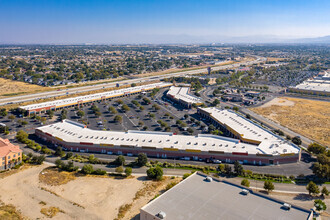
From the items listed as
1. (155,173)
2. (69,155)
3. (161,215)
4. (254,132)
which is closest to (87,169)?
(69,155)

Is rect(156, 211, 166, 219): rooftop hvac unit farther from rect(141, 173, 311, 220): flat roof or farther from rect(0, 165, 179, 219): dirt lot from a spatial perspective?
rect(0, 165, 179, 219): dirt lot

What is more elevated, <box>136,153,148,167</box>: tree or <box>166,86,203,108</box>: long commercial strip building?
<box>166,86,203,108</box>: long commercial strip building

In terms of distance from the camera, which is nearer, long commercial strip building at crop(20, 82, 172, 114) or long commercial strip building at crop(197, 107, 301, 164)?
long commercial strip building at crop(197, 107, 301, 164)

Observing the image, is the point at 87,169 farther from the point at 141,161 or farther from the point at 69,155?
the point at 141,161

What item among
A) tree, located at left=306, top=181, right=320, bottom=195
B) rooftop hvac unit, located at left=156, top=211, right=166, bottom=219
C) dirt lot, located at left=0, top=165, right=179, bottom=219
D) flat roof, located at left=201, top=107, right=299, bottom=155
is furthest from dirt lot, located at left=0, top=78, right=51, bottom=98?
tree, located at left=306, top=181, right=320, bottom=195

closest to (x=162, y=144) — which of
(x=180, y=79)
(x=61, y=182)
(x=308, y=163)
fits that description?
(x=61, y=182)

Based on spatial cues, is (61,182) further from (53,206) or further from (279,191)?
(279,191)
